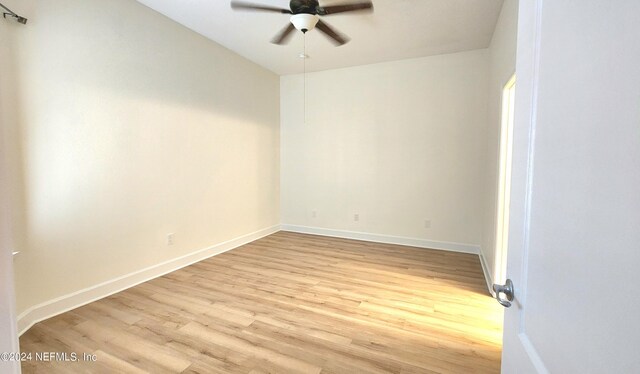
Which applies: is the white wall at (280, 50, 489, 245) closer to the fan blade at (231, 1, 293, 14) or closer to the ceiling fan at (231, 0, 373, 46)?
the ceiling fan at (231, 0, 373, 46)

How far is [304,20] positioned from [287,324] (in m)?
2.67

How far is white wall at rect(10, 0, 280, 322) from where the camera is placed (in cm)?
202

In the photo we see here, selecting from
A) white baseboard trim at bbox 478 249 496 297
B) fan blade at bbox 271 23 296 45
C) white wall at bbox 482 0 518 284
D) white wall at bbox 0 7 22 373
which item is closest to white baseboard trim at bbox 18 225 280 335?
white wall at bbox 0 7 22 373

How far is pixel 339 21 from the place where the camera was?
2896 mm

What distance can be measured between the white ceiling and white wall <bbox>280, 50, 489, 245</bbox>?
366 mm

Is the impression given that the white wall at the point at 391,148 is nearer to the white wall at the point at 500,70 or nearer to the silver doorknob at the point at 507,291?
the white wall at the point at 500,70

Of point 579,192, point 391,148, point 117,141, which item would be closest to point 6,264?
point 579,192

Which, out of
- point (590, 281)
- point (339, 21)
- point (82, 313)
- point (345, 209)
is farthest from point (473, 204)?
point (82, 313)

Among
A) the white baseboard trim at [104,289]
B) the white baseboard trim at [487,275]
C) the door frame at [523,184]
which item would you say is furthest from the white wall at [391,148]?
the door frame at [523,184]

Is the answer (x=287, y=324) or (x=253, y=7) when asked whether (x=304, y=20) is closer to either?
(x=253, y=7)

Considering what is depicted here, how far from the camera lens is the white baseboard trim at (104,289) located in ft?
6.56

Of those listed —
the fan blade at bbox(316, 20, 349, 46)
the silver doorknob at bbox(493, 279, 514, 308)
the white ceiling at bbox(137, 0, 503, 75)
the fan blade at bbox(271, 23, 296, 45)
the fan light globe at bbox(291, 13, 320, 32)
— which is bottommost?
the silver doorknob at bbox(493, 279, 514, 308)

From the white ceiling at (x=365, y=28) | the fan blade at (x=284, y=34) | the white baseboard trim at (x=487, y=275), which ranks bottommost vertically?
the white baseboard trim at (x=487, y=275)

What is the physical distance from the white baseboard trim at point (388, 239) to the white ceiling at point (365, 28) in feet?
9.37
